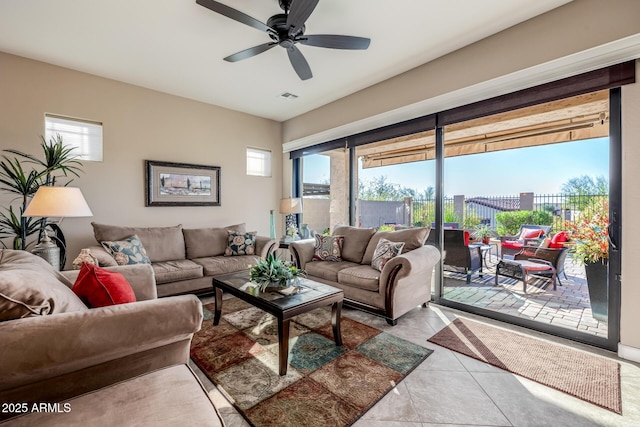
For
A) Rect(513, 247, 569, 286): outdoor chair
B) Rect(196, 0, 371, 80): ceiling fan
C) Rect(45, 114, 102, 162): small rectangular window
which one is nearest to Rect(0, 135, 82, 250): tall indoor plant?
Rect(45, 114, 102, 162): small rectangular window

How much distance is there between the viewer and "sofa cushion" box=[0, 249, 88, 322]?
3.58ft

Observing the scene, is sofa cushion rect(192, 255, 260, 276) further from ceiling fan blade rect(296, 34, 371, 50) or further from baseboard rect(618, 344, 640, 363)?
baseboard rect(618, 344, 640, 363)

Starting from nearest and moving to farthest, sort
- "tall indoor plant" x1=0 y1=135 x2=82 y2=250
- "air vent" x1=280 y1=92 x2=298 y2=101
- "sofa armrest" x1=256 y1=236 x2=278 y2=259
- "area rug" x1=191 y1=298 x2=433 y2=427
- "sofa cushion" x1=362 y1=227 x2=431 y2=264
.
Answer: "area rug" x1=191 y1=298 x2=433 y2=427 < "tall indoor plant" x1=0 y1=135 x2=82 y2=250 < "sofa cushion" x1=362 y1=227 x2=431 y2=264 < "sofa armrest" x1=256 y1=236 x2=278 y2=259 < "air vent" x1=280 y1=92 x2=298 y2=101

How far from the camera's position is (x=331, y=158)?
499 cm

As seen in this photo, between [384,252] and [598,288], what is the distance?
1857mm

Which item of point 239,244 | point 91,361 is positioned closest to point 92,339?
point 91,361

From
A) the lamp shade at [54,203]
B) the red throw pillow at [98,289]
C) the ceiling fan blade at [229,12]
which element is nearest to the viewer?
the red throw pillow at [98,289]

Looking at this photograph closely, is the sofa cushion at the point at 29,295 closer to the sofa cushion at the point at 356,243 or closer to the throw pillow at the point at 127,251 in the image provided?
the throw pillow at the point at 127,251

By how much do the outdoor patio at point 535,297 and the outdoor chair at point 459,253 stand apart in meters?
0.09

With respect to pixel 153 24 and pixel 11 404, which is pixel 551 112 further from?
pixel 11 404

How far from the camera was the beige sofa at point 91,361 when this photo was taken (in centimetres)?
97

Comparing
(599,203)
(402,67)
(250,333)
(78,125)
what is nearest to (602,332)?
(599,203)

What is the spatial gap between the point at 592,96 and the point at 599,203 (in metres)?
0.95

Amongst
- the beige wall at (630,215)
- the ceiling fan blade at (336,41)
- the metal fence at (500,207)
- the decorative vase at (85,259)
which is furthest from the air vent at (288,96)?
the beige wall at (630,215)
